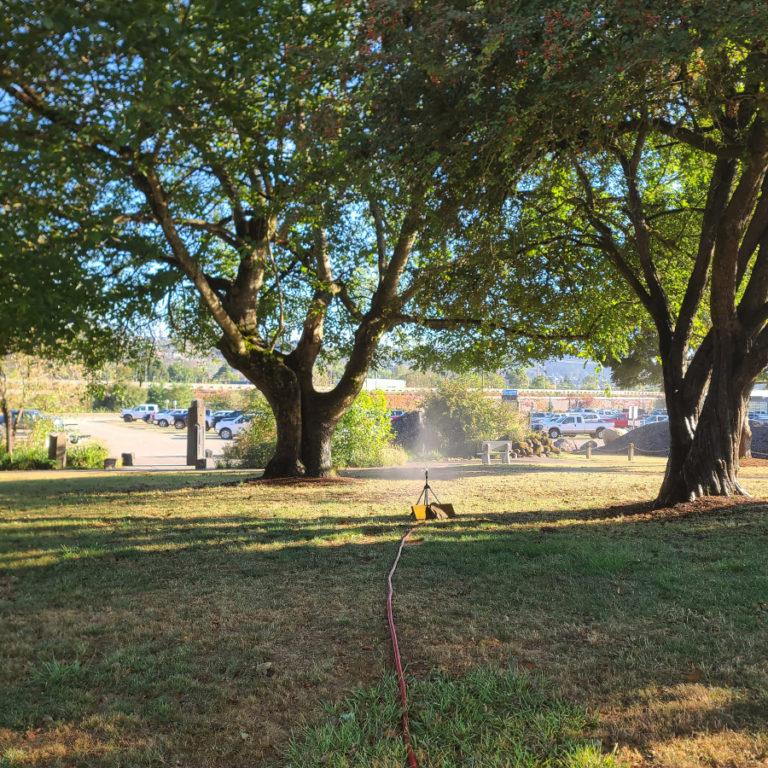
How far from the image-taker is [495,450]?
25875 mm

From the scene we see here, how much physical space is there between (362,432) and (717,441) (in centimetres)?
1157

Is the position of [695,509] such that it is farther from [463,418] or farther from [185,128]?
[463,418]

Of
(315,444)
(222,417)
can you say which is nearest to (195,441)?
(315,444)

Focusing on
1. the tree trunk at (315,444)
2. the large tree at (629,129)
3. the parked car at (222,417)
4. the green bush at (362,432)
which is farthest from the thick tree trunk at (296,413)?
the parked car at (222,417)

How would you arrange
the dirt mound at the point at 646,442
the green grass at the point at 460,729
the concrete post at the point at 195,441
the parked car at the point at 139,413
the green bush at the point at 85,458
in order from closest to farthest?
the green grass at the point at 460,729 < the green bush at the point at 85,458 < the concrete post at the point at 195,441 < the dirt mound at the point at 646,442 < the parked car at the point at 139,413

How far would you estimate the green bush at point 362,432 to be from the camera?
61.3 feet

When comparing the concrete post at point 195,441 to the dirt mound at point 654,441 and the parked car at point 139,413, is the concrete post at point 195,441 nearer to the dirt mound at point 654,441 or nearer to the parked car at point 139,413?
the dirt mound at point 654,441

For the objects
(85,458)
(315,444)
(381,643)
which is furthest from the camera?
(85,458)

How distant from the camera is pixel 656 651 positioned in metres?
3.67

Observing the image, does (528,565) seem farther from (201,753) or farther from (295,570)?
(201,753)

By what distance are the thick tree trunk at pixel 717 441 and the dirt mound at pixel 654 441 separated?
1909cm

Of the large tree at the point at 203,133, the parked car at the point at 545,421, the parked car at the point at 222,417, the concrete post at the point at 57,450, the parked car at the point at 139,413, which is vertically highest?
the large tree at the point at 203,133

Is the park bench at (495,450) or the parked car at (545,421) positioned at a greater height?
the parked car at (545,421)

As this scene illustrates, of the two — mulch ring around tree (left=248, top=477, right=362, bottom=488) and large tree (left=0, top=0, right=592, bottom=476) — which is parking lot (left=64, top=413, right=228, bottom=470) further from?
large tree (left=0, top=0, right=592, bottom=476)
